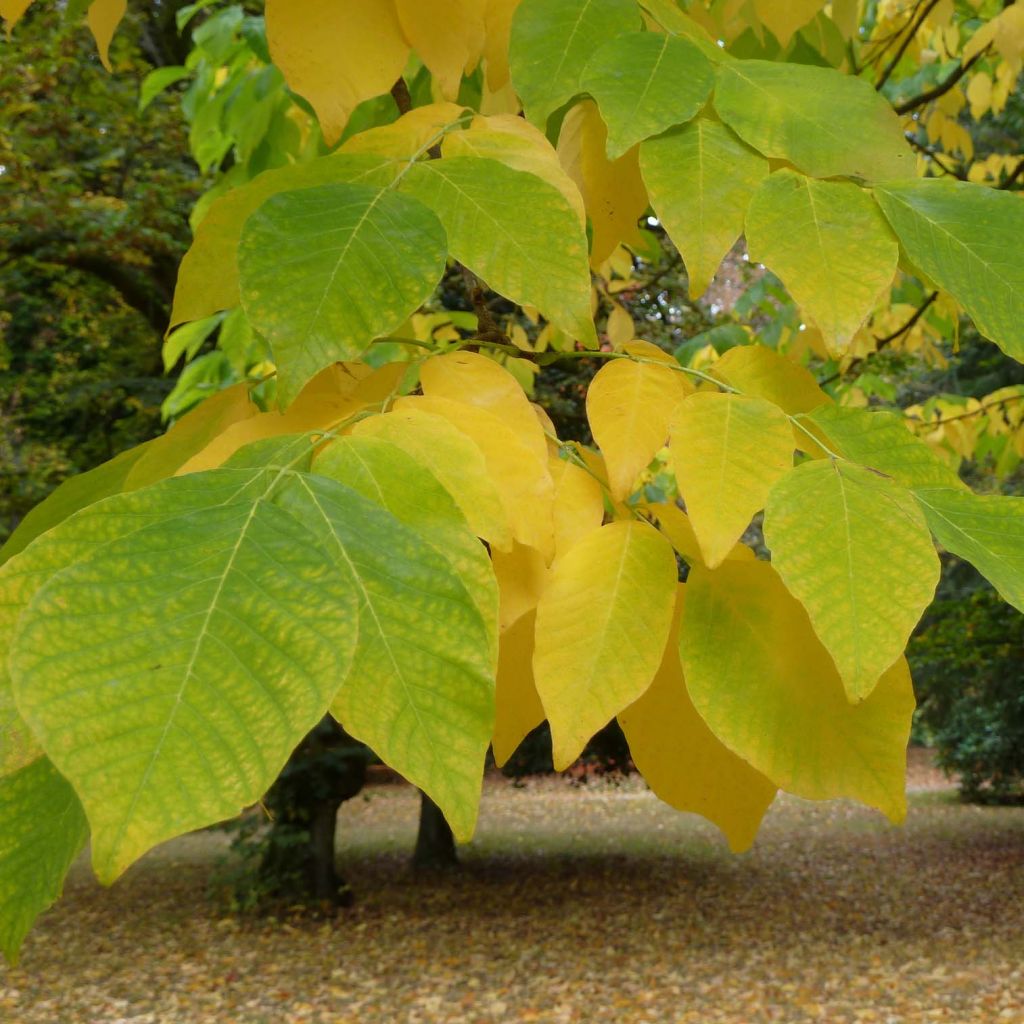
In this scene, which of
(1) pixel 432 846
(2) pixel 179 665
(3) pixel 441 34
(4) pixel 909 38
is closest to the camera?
(2) pixel 179 665

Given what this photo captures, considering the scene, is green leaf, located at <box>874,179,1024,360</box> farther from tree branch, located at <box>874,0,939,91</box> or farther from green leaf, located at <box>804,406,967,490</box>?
tree branch, located at <box>874,0,939,91</box>

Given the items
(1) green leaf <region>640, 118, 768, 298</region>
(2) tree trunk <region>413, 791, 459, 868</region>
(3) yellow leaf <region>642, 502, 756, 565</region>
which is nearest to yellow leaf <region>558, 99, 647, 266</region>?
(1) green leaf <region>640, 118, 768, 298</region>

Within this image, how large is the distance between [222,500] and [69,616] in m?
0.08

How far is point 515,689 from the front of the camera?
1.79 ft

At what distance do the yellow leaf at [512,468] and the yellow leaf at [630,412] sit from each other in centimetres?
4

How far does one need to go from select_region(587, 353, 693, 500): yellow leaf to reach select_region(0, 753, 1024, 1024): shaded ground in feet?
21.8

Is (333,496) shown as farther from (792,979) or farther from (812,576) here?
(792,979)

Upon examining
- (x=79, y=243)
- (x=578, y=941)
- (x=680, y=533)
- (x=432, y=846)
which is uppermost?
(x=79, y=243)

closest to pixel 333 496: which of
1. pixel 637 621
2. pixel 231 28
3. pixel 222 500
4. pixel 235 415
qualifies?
pixel 222 500

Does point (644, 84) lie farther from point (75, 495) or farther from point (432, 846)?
point (432, 846)

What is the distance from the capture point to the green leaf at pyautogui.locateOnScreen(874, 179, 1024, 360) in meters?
0.54

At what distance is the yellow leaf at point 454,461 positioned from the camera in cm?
47

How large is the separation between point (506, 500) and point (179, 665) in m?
0.20

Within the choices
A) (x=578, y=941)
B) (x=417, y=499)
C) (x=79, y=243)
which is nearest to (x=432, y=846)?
(x=578, y=941)
